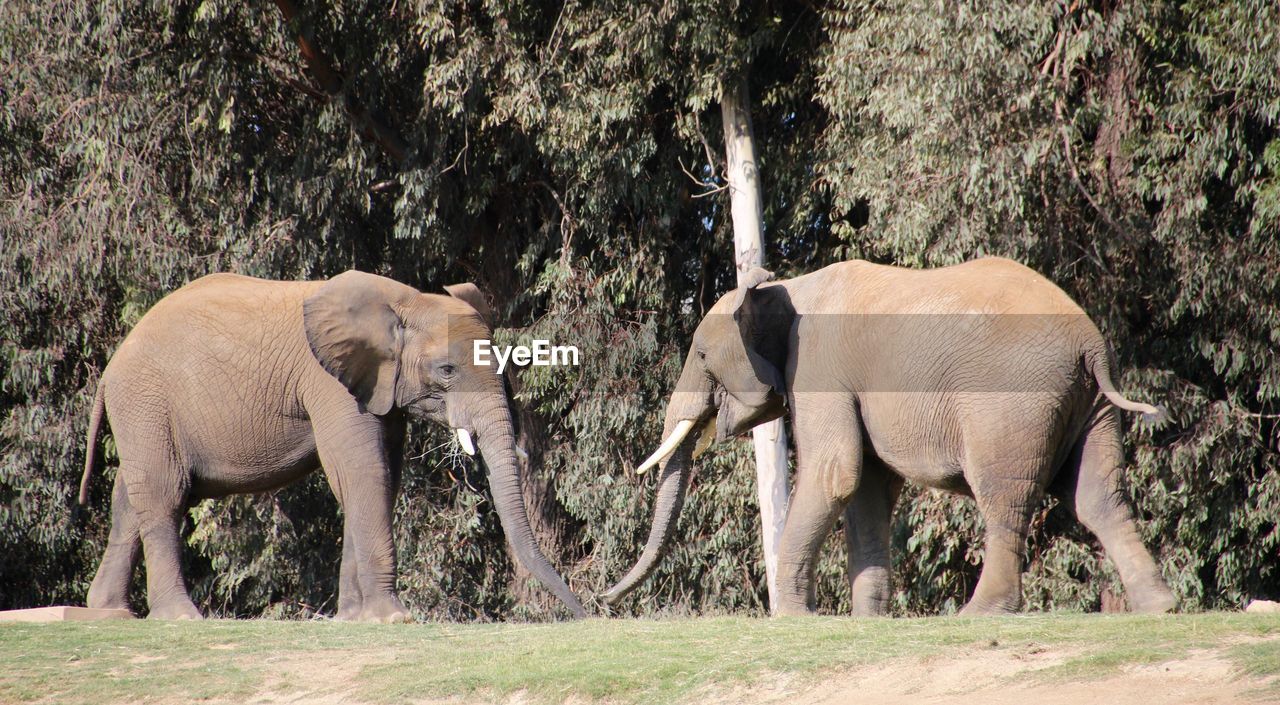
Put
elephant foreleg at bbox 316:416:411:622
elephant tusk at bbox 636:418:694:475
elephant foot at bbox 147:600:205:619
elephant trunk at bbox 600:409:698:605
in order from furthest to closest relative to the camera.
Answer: elephant foot at bbox 147:600:205:619
elephant tusk at bbox 636:418:694:475
elephant trunk at bbox 600:409:698:605
elephant foreleg at bbox 316:416:411:622

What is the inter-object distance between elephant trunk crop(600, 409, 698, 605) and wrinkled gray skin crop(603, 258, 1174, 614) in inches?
0.5

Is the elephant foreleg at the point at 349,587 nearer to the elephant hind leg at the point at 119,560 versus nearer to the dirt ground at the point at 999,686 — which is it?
the elephant hind leg at the point at 119,560

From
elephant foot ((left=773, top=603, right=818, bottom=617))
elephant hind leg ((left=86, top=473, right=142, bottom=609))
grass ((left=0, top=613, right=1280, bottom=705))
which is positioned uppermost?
elephant hind leg ((left=86, top=473, right=142, bottom=609))

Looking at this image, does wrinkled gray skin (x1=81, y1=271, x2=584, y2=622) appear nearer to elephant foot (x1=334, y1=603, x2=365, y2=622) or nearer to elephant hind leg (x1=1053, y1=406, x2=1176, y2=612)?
elephant foot (x1=334, y1=603, x2=365, y2=622)

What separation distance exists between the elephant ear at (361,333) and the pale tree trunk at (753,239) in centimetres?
566

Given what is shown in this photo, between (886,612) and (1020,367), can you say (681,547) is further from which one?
(1020,367)

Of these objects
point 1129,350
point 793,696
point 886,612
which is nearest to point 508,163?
point 1129,350

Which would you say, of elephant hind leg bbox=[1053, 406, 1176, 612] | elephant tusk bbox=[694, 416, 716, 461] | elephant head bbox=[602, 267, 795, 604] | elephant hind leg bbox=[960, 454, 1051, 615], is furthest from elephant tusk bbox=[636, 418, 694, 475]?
elephant hind leg bbox=[1053, 406, 1176, 612]

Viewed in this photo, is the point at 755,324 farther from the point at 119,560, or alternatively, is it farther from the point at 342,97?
the point at 342,97

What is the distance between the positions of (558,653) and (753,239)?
350 inches

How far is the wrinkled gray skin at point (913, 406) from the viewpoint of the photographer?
10.2m

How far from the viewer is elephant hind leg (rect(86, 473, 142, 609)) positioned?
41.5 ft

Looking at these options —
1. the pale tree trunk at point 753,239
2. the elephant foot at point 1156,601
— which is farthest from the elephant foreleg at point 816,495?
the pale tree trunk at point 753,239

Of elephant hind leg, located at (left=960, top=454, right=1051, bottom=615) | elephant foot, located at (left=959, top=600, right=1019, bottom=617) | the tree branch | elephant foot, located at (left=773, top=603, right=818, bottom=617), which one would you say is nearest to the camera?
elephant hind leg, located at (left=960, top=454, right=1051, bottom=615)
